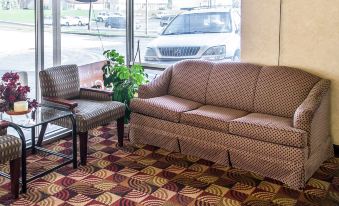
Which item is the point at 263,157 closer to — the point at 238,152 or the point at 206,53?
the point at 238,152

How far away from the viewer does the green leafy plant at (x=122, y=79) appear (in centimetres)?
477

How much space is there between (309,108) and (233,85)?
100cm

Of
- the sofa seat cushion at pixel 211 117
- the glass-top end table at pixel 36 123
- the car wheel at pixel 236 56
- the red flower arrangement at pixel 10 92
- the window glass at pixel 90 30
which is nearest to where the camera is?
the glass-top end table at pixel 36 123

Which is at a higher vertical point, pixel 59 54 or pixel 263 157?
pixel 59 54

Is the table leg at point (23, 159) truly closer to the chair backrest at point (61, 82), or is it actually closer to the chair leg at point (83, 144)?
the chair leg at point (83, 144)

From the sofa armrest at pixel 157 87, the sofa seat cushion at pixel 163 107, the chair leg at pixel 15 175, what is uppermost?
the sofa armrest at pixel 157 87

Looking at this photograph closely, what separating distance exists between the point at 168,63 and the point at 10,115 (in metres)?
2.32

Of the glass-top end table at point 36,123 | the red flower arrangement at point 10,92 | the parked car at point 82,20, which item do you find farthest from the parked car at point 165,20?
the red flower arrangement at point 10,92

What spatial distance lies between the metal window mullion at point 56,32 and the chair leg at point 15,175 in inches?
62.8

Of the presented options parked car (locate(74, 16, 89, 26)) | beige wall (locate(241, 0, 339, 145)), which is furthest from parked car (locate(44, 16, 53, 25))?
beige wall (locate(241, 0, 339, 145))

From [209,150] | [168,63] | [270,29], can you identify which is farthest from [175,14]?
[209,150]

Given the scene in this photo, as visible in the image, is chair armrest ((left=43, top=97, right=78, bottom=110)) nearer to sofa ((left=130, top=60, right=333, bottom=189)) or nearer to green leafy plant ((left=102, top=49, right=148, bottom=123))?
sofa ((left=130, top=60, right=333, bottom=189))

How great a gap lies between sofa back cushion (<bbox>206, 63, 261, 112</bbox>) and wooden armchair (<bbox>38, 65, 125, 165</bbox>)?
1021 mm

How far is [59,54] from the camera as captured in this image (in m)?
4.44
